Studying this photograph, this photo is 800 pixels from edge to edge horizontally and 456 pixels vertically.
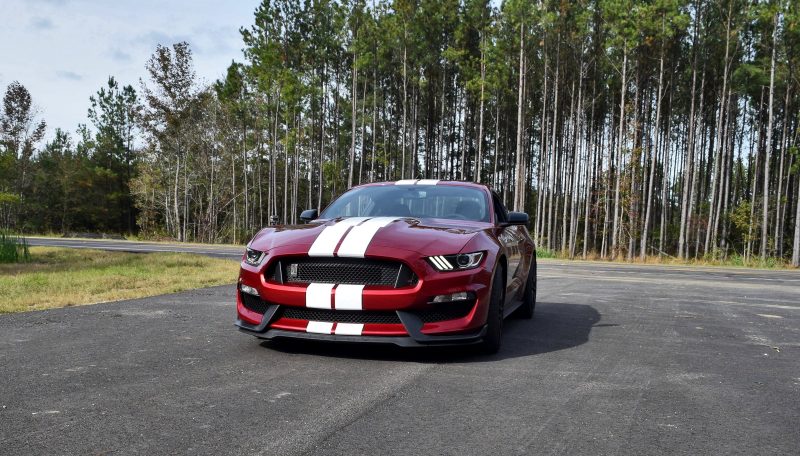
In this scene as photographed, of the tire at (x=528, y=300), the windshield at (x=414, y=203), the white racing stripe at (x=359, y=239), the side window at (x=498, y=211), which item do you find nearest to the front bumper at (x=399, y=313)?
the white racing stripe at (x=359, y=239)

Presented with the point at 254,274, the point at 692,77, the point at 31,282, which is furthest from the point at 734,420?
the point at 692,77

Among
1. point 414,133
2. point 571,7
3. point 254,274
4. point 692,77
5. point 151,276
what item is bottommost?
point 151,276

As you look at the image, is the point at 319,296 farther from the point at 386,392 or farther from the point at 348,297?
the point at 386,392

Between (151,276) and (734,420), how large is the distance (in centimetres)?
1007

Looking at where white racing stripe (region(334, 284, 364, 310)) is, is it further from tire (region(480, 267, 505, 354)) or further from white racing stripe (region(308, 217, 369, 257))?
tire (region(480, 267, 505, 354))

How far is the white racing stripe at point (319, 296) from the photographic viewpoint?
167 inches

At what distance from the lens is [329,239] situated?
4504 millimetres

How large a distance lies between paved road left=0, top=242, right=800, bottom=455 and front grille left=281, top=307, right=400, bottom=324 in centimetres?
30

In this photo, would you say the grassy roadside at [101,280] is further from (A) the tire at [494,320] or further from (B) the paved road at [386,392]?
(A) the tire at [494,320]

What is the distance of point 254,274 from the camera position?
179 inches

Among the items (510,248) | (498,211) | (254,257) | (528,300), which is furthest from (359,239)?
(528,300)

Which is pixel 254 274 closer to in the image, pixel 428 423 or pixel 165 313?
pixel 428 423

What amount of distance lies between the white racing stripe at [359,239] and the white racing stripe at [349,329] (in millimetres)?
488

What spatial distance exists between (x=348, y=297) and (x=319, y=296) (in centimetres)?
22
